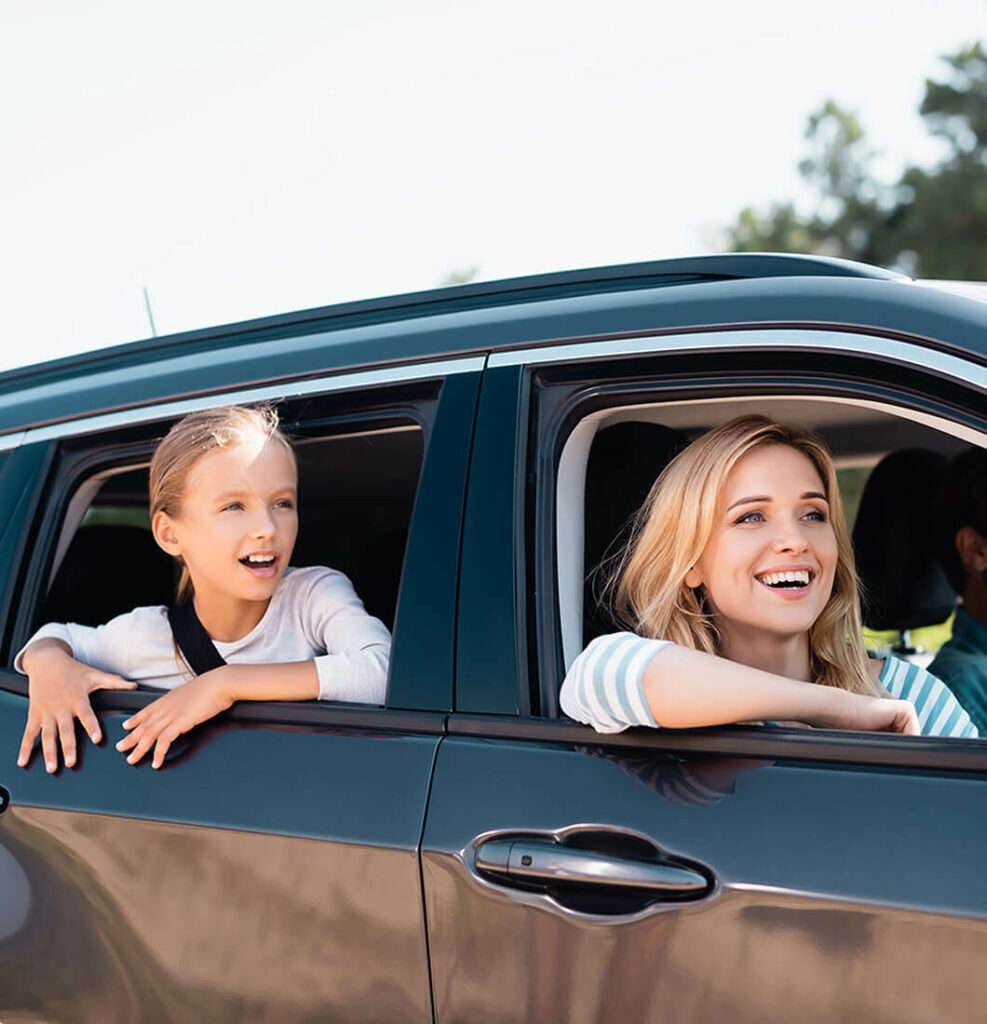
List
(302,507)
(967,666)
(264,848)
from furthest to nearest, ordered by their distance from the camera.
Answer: (302,507), (967,666), (264,848)

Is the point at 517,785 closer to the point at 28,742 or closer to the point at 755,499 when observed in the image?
the point at 755,499

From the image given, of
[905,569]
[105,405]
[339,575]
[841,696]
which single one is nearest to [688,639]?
[841,696]

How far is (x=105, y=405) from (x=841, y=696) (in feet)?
4.51

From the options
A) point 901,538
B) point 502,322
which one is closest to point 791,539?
point 502,322

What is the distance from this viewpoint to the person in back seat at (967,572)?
2.36 metres

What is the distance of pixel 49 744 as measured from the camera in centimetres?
183

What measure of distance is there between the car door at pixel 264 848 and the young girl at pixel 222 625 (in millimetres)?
53

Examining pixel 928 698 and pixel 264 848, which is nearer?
pixel 264 848

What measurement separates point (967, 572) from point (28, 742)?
2259mm

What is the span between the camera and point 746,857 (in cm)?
133

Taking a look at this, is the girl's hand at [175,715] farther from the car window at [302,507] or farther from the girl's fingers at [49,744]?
the car window at [302,507]

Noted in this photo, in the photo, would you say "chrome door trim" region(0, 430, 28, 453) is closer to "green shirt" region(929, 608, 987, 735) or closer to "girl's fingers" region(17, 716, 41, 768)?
"girl's fingers" region(17, 716, 41, 768)

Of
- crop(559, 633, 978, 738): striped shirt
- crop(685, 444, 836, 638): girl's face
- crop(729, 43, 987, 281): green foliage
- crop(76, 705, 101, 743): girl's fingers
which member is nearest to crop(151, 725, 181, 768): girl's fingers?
crop(76, 705, 101, 743): girl's fingers

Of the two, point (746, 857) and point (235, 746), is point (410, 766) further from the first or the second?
point (746, 857)
